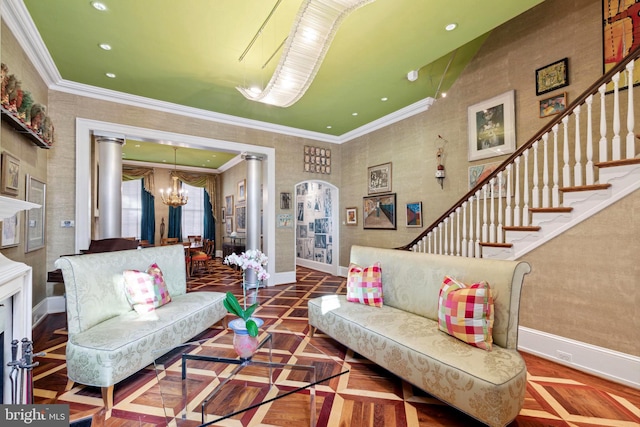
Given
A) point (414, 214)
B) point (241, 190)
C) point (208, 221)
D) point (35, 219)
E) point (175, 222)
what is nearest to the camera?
point (35, 219)

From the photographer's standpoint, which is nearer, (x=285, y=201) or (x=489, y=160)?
(x=489, y=160)

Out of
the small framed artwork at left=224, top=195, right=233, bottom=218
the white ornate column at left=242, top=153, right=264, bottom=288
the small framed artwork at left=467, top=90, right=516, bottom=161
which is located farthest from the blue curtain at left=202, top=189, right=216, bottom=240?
the small framed artwork at left=467, top=90, right=516, bottom=161

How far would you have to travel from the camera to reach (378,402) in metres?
1.99

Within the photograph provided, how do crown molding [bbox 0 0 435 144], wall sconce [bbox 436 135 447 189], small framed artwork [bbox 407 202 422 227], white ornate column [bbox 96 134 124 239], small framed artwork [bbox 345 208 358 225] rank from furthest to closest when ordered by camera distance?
small framed artwork [bbox 345 208 358 225], small framed artwork [bbox 407 202 422 227], wall sconce [bbox 436 135 447 189], white ornate column [bbox 96 134 124 239], crown molding [bbox 0 0 435 144]

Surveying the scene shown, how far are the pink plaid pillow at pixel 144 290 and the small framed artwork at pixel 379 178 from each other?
3.99 m

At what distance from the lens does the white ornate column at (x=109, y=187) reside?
4199mm

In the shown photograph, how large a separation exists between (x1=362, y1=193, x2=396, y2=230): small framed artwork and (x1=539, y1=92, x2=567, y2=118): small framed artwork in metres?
2.43

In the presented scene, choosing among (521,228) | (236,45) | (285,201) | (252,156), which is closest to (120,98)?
(252,156)

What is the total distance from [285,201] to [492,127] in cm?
373

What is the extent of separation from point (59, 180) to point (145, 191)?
5.35 metres

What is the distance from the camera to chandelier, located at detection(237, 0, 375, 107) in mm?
1928

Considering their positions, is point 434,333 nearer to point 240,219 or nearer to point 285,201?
point 285,201

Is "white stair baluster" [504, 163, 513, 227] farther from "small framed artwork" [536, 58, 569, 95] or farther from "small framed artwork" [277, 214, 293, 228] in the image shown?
"small framed artwork" [277, 214, 293, 228]

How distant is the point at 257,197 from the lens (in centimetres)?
554
